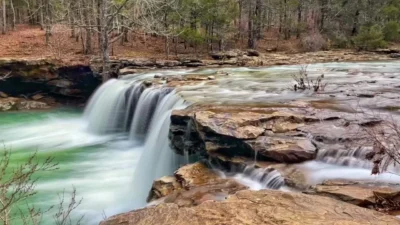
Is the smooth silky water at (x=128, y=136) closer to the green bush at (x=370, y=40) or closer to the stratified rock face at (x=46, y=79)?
the stratified rock face at (x=46, y=79)

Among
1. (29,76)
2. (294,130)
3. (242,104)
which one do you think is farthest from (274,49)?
(294,130)

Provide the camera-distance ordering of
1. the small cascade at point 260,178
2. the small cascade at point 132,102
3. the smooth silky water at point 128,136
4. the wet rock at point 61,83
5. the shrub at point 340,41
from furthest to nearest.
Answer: the shrub at point 340,41, the wet rock at point 61,83, the small cascade at point 132,102, the smooth silky water at point 128,136, the small cascade at point 260,178

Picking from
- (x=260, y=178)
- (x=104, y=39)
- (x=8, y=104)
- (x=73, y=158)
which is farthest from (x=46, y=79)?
(x=260, y=178)

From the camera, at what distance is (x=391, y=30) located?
29.7 metres

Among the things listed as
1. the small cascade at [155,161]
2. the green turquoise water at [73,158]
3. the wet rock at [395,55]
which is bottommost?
the green turquoise water at [73,158]

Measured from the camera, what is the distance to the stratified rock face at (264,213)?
13.4 ft

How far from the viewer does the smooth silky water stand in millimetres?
8797

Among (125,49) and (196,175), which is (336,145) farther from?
(125,49)

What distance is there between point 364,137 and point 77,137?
35.4 feet

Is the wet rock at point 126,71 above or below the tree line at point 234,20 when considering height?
below

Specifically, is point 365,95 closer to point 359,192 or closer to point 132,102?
point 359,192

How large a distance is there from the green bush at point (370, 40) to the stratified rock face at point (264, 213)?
86.7ft

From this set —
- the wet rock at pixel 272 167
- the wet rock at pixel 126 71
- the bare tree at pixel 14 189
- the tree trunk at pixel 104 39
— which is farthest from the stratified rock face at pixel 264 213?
the wet rock at pixel 126 71

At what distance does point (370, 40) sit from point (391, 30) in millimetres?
2630
